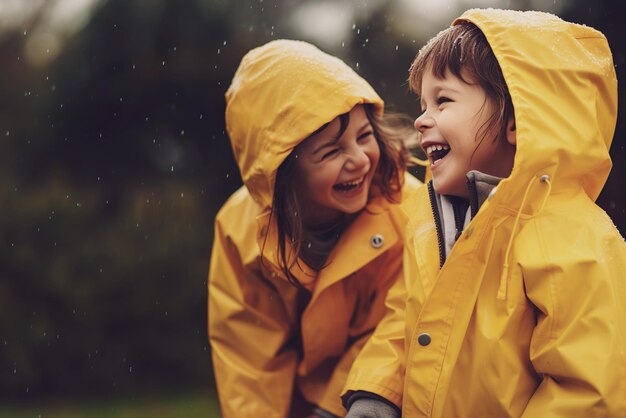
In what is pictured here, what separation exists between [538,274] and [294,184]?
49.0 inches

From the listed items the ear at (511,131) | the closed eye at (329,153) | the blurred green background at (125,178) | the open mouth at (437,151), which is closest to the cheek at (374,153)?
the closed eye at (329,153)

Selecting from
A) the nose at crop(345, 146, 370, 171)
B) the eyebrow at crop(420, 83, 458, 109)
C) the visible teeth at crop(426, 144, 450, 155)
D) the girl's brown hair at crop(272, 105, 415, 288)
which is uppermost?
the eyebrow at crop(420, 83, 458, 109)

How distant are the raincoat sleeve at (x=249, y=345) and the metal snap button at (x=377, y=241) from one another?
0.52m

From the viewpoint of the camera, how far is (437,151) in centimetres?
248

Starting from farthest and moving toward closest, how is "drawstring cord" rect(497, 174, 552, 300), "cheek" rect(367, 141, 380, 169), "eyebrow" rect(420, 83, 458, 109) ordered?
"cheek" rect(367, 141, 380, 169)
"eyebrow" rect(420, 83, 458, 109)
"drawstring cord" rect(497, 174, 552, 300)

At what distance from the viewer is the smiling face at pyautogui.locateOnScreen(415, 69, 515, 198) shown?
237 centimetres

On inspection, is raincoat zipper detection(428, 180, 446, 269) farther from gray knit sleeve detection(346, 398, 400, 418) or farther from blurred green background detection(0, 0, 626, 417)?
blurred green background detection(0, 0, 626, 417)

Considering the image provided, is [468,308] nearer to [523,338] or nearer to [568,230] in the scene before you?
[523,338]

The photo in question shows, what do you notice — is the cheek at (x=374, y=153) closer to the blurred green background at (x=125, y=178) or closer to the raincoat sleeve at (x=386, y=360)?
the raincoat sleeve at (x=386, y=360)

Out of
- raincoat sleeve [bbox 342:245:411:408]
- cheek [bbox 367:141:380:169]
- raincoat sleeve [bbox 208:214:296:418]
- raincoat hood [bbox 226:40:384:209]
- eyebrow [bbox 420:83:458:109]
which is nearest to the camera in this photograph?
eyebrow [bbox 420:83:458:109]

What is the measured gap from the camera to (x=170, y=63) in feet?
19.0

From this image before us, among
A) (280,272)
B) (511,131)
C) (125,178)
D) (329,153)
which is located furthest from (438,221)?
(125,178)

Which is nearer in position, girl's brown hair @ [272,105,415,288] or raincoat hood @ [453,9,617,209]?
raincoat hood @ [453,9,617,209]

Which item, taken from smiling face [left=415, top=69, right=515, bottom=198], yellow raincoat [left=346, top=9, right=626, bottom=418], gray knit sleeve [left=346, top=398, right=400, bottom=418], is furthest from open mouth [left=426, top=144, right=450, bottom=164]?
gray knit sleeve [left=346, top=398, right=400, bottom=418]
